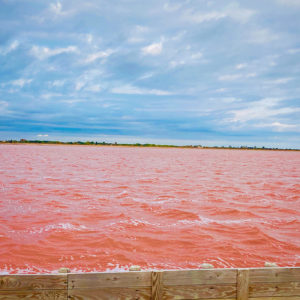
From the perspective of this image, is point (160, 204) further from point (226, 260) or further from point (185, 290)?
point (185, 290)

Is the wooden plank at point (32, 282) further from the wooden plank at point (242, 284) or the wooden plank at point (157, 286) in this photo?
the wooden plank at point (242, 284)

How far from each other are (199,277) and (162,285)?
23.0 inches

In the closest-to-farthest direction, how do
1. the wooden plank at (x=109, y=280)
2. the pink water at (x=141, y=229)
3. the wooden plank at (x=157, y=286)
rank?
the wooden plank at (x=109, y=280) < the wooden plank at (x=157, y=286) < the pink water at (x=141, y=229)

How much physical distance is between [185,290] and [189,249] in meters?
4.67

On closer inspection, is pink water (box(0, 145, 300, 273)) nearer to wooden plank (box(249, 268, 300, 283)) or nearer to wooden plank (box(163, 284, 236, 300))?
wooden plank (box(163, 284, 236, 300))

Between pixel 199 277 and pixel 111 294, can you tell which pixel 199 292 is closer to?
pixel 199 277

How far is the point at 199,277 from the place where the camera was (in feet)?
14.3

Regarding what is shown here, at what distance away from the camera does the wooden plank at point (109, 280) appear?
420 cm

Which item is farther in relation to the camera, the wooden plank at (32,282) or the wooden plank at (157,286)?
the wooden plank at (157,286)

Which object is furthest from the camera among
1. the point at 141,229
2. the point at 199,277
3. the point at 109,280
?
the point at 141,229

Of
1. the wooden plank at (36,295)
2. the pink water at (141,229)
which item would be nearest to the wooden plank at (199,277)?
the wooden plank at (36,295)

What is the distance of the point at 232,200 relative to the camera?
16750 millimetres

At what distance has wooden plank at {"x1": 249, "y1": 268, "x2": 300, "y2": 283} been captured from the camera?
446 centimetres

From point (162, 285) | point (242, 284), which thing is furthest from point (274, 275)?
point (162, 285)
